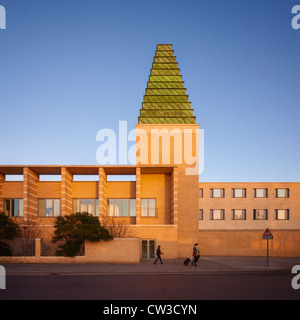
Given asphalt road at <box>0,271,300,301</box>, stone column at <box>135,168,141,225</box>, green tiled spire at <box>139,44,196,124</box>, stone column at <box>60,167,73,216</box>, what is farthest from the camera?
green tiled spire at <box>139,44,196,124</box>

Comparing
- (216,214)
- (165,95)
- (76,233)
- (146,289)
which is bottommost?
(146,289)

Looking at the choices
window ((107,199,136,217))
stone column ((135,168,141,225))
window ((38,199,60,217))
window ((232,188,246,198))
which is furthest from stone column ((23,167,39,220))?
window ((232,188,246,198))

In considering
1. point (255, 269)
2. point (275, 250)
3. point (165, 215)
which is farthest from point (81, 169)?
point (275, 250)

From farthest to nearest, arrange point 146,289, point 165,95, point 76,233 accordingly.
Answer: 1. point 165,95
2. point 76,233
3. point 146,289

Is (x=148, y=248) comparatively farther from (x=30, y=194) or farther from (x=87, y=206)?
(x=30, y=194)

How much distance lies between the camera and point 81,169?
36531 mm

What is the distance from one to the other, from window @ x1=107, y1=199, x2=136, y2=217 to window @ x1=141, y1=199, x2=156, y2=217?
43.0 inches

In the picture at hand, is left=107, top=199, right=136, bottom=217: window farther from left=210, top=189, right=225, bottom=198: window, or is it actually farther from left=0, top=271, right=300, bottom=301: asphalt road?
left=0, top=271, right=300, bottom=301: asphalt road

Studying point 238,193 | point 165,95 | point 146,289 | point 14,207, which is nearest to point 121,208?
point 14,207

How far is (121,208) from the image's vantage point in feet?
123

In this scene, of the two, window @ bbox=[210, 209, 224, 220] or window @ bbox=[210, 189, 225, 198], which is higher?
window @ bbox=[210, 189, 225, 198]

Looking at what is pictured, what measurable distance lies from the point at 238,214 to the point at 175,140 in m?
17.8

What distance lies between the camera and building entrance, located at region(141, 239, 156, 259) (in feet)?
113

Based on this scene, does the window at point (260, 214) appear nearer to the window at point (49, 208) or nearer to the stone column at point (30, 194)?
the window at point (49, 208)
